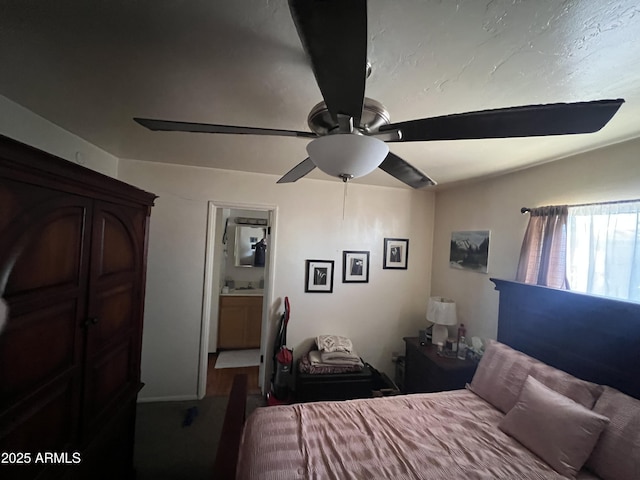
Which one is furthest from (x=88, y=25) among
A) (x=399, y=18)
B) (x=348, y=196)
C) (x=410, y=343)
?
(x=410, y=343)

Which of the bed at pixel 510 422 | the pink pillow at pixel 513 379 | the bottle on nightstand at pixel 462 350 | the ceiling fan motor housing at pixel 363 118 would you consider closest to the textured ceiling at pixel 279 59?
the ceiling fan motor housing at pixel 363 118

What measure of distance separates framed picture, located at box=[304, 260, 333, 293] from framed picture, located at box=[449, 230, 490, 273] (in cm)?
143

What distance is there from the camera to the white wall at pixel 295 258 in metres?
2.60

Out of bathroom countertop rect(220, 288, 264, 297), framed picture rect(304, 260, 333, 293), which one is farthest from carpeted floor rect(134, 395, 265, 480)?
bathroom countertop rect(220, 288, 264, 297)

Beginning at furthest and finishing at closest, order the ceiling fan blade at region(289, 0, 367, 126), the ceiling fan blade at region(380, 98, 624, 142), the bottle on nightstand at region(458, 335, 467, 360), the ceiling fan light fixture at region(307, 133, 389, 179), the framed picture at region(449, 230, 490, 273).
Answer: the framed picture at region(449, 230, 490, 273)
the bottle on nightstand at region(458, 335, 467, 360)
the ceiling fan light fixture at region(307, 133, 389, 179)
the ceiling fan blade at region(380, 98, 624, 142)
the ceiling fan blade at region(289, 0, 367, 126)

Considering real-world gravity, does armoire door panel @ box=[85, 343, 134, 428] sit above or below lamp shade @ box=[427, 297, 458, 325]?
below

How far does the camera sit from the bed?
3.96ft

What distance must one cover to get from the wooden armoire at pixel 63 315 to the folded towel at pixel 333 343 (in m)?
1.72

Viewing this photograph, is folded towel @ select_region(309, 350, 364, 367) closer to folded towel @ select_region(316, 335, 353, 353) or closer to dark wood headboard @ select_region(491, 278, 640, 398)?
folded towel @ select_region(316, 335, 353, 353)

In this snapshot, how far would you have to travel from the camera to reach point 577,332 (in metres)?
1.63

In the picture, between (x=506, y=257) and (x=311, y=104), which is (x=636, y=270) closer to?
(x=506, y=257)

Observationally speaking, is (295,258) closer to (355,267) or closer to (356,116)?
(355,267)

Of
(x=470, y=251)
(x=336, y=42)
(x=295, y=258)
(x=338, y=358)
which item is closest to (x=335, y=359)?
(x=338, y=358)

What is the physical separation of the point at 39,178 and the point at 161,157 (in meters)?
Result: 1.65
